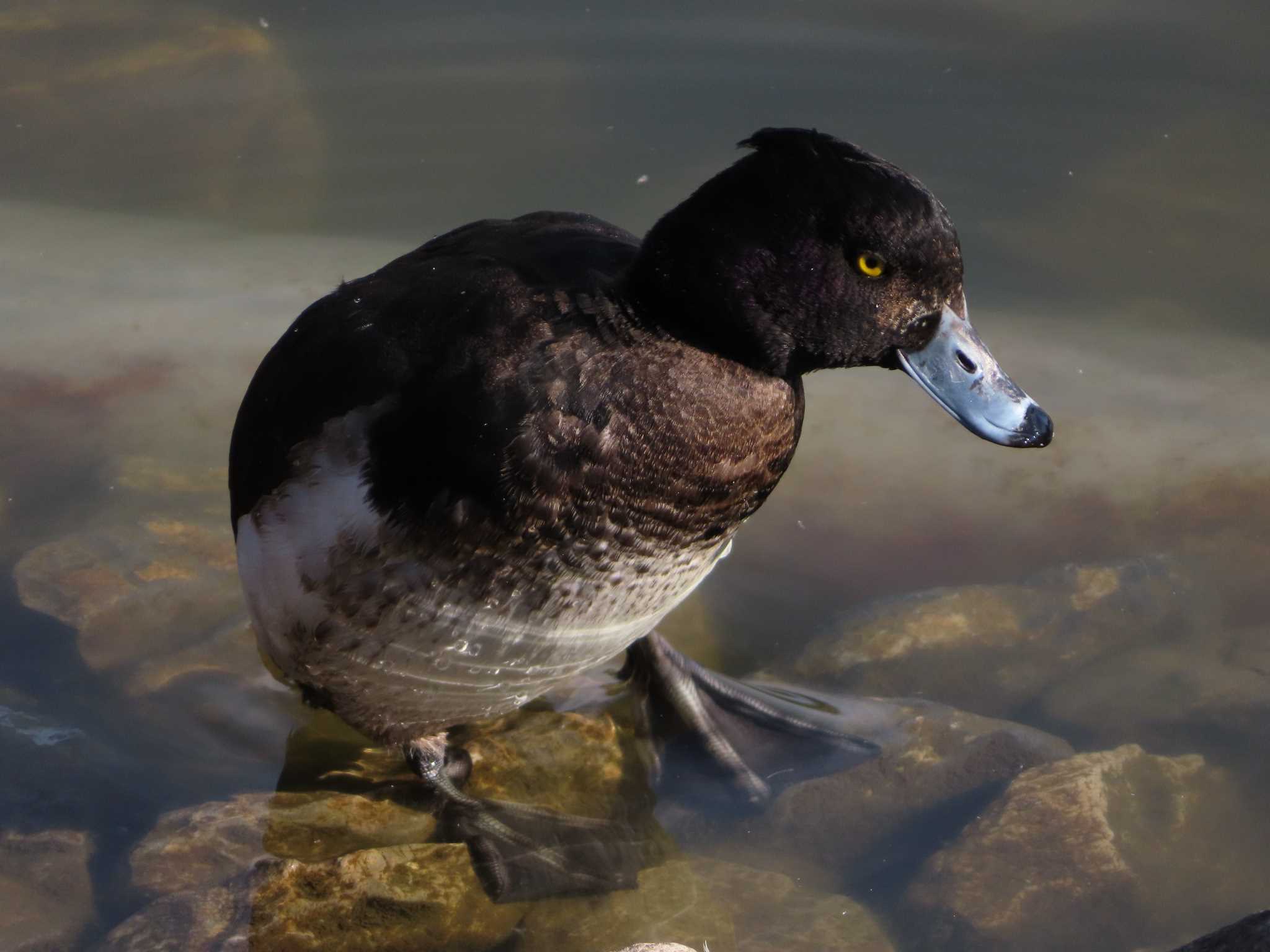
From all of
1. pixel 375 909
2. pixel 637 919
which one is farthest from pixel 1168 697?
pixel 375 909

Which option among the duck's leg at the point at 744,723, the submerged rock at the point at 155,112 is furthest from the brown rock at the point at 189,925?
the submerged rock at the point at 155,112

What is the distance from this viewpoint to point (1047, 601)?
335cm

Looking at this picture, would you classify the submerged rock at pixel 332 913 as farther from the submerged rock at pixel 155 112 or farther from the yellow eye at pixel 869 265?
the submerged rock at pixel 155 112

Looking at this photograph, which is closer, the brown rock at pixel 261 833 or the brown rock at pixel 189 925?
the brown rock at pixel 189 925

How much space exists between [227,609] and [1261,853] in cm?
247

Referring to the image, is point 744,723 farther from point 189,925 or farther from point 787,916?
point 189,925

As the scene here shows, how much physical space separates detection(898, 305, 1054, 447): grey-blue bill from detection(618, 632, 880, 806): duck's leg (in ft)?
3.35

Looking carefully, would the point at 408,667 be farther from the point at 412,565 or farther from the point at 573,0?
the point at 573,0

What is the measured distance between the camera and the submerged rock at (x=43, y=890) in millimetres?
2518

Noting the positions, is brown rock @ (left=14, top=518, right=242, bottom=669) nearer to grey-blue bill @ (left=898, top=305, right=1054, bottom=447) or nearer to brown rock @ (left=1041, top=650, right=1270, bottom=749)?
grey-blue bill @ (left=898, top=305, right=1054, bottom=447)

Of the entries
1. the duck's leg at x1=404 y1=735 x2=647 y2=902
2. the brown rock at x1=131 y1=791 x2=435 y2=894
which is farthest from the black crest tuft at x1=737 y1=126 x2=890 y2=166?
the brown rock at x1=131 y1=791 x2=435 y2=894

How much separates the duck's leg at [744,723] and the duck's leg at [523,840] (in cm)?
30

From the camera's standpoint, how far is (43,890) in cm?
263

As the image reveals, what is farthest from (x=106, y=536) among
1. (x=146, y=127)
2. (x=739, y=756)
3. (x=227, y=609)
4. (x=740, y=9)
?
(x=740, y=9)
